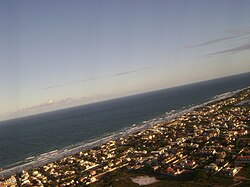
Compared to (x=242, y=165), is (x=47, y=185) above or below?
below

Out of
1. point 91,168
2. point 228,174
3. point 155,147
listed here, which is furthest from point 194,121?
point 228,174

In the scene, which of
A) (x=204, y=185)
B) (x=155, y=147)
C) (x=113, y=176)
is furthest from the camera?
(x=155, y=147)

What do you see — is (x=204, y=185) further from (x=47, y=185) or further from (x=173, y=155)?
(x=47, y=185)

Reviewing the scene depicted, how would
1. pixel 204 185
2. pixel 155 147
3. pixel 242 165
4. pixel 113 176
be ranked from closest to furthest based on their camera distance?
1. pixel 204 185
2. pixel 242 165
3. pixel 113 176
4. pixel 155 147

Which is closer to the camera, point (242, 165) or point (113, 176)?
point (242, 165)

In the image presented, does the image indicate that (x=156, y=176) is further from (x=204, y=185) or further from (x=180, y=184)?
(x=204, y=185)

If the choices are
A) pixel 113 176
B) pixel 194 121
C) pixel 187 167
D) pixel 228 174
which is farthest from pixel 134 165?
pixel 194 121
